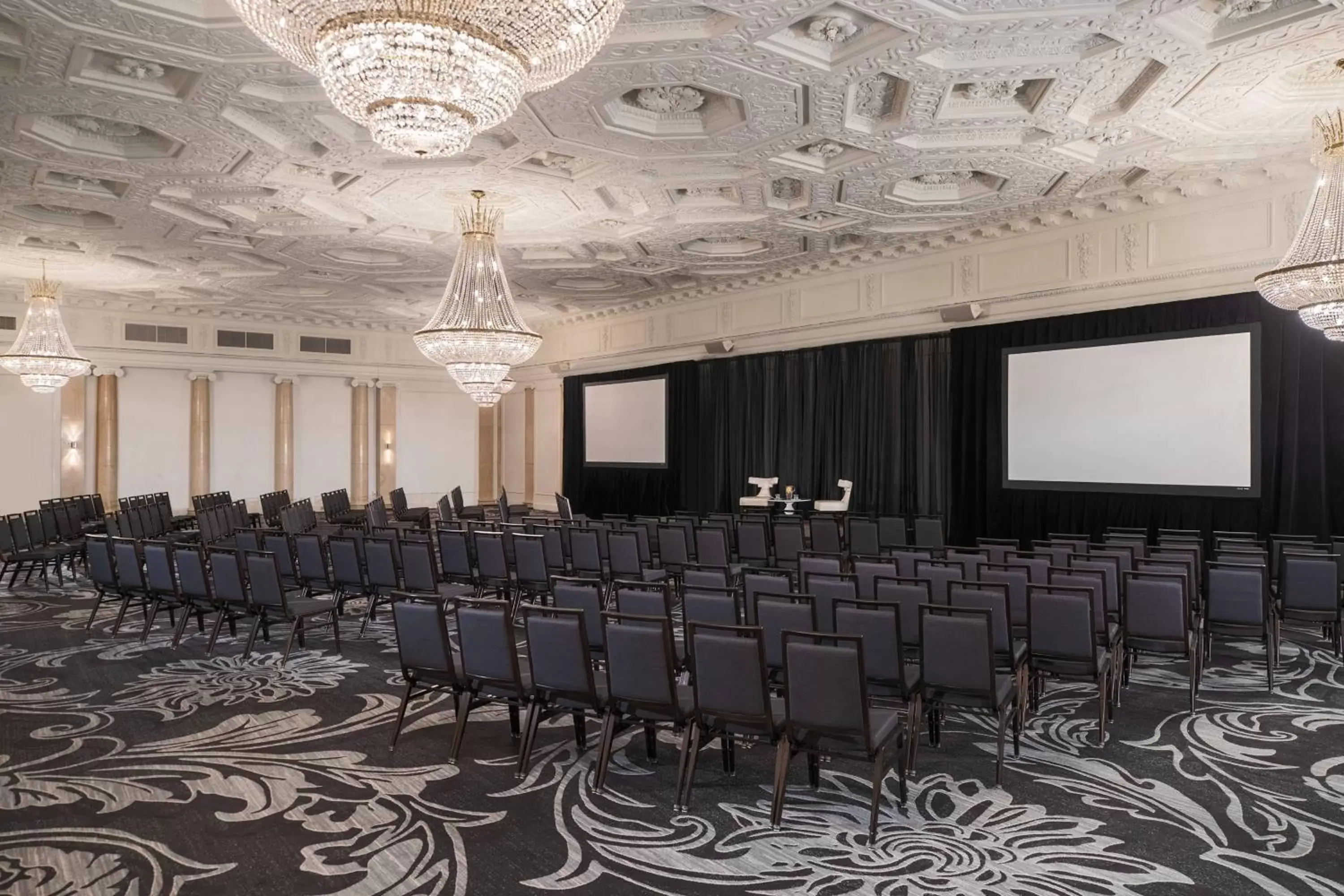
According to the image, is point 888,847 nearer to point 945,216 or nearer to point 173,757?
point 173,757

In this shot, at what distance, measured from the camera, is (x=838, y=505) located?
529 inches

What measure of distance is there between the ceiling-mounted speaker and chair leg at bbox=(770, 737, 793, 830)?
929 cm

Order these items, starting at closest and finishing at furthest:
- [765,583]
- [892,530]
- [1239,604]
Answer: [765,583] < [1239,604] < [892,530]

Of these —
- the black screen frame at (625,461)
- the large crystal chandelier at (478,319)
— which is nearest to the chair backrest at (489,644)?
the large crystal chandelier at (478,319)

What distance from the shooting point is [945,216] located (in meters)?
10.7

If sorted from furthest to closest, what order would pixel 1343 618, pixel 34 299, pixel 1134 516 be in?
pixel 34 299 < pixel 1134 516 < pixel 1343 618

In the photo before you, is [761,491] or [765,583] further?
[761,491]

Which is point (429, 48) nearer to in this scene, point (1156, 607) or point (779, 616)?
point (779, 616)

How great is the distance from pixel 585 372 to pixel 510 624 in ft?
48.6

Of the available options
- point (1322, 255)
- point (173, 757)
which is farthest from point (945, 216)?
point (173, 757)

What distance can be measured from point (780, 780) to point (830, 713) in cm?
38

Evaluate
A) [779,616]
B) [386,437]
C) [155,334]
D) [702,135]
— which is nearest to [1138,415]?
[702,135]

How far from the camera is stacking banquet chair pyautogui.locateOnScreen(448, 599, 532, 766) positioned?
4.40 metres

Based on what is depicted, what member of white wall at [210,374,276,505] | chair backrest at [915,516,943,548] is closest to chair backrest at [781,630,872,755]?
chair backrest at [915,516,943,548]
